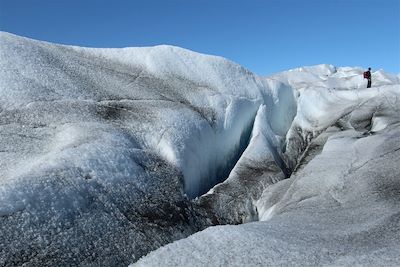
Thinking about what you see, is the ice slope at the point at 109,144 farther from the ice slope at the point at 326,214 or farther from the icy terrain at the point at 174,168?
the ice slope at the point at 326,214

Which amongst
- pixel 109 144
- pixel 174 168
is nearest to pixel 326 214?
pixel 174 168

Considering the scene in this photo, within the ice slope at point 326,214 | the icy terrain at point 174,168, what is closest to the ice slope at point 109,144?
the icy terrain at point 174,168

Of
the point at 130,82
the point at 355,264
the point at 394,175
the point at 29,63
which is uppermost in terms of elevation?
the point at 29,63

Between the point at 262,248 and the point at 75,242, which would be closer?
the point at 262,248

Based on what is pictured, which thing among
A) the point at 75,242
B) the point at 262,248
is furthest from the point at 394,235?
the point at 75,242

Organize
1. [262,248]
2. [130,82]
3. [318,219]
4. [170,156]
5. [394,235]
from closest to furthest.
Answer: [262,248] < [394,235] < [318,219] < [170,156] < [130,82]

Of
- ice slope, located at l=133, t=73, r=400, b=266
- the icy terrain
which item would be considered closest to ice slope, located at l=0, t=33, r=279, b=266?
the icy terrain

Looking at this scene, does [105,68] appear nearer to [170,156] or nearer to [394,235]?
[170,156]

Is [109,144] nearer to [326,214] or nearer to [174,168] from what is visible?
[174,168]
